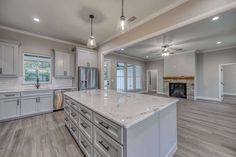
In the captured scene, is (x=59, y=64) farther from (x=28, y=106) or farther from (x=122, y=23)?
(x=122, y=23)

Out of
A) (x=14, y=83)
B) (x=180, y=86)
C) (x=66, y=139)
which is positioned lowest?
(x=66, y=139)

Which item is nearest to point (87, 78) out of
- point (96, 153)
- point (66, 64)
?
point (66, 64)

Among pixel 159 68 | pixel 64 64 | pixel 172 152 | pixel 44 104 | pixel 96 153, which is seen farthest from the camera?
pixel 159 68

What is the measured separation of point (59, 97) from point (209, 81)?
8.06 metres

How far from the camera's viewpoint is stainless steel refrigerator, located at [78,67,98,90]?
4.54 m

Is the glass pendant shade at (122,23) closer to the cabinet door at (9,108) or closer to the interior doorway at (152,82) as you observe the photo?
the cabinet door at (9,108)

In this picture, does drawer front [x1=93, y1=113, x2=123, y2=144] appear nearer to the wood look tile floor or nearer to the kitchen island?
the kitchen island

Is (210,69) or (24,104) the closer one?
(24,104)

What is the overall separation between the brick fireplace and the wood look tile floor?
11.4ft

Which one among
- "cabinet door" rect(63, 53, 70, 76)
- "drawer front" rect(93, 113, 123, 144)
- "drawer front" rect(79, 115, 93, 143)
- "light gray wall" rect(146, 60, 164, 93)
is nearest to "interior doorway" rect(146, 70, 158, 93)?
"light gray wall" rect(146, 60, 164, 93)

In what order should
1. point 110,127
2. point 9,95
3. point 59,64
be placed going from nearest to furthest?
point 110,127
point 9,95
point 59,64

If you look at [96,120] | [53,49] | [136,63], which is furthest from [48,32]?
[136,63]

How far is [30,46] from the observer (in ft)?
13.1

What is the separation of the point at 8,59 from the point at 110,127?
429cm
